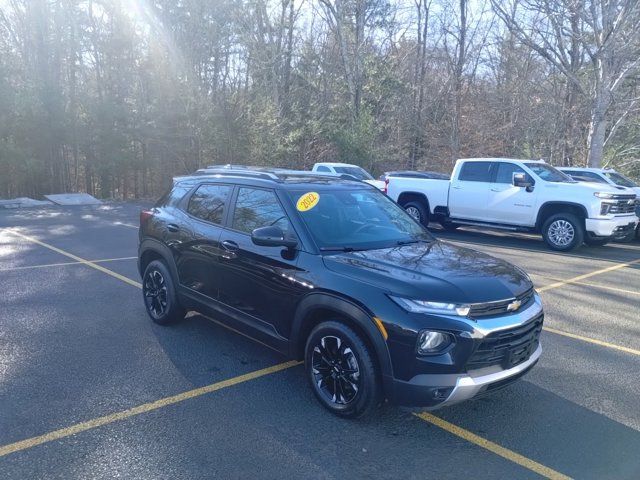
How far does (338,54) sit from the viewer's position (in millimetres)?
31688

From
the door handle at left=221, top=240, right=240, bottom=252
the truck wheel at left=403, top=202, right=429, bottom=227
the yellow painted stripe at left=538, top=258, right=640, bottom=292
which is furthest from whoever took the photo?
the truck wheel at left=403, top=202, right=429, bottom=227

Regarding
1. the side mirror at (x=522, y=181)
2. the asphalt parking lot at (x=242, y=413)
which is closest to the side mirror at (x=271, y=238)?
the asphalt parking lot at (x=242, y=413)

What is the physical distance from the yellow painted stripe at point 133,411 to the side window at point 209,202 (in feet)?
4.81

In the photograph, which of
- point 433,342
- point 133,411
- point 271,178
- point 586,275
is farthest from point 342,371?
point 586,275

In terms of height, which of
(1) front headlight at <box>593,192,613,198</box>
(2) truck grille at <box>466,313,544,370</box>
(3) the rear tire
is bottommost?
(3) the rear tire

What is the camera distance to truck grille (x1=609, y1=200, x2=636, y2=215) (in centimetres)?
1119

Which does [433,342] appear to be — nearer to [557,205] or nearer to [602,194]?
[602,194]

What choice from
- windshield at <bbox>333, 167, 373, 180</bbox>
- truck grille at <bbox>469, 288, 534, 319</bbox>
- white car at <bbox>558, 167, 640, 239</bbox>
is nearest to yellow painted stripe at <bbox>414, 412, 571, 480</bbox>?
truck grille at <bbox>469, 288, 534, 319</bbox>

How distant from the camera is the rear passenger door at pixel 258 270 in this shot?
4109 mm

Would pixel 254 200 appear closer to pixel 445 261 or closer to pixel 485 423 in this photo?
pixel 445 261

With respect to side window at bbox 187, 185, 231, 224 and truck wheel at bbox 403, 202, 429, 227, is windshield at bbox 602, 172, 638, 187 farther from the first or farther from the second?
side window at bbox 187, 185, 231, 224

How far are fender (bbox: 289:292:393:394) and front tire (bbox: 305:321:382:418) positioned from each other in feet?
0.28

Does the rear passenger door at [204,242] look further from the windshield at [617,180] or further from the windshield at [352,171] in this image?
the windshield at [352,171]

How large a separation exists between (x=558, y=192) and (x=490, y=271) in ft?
28.4
